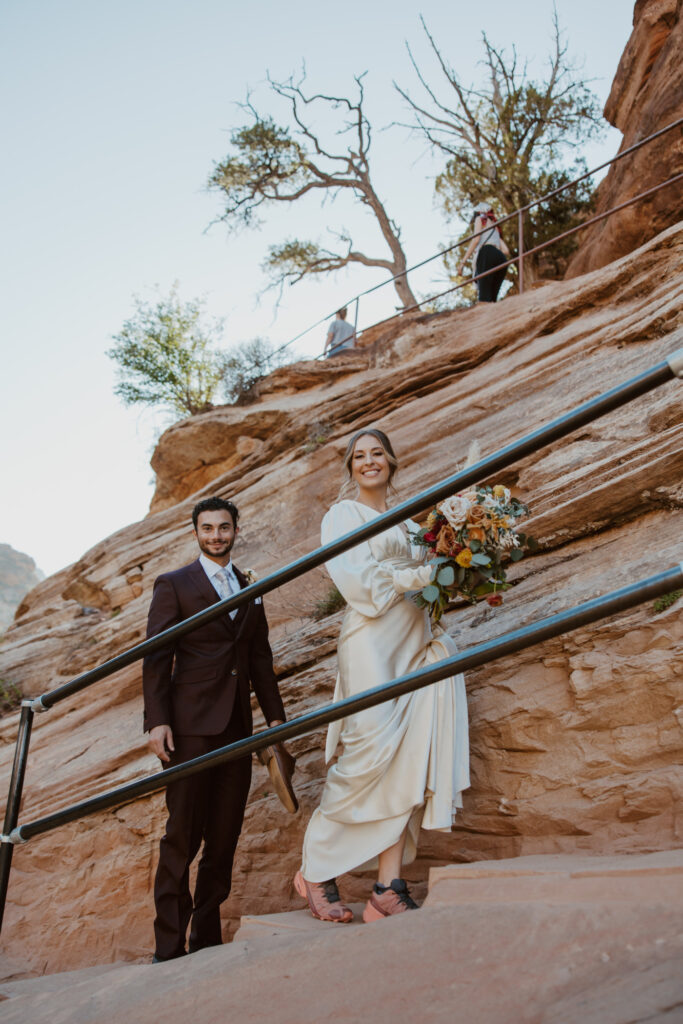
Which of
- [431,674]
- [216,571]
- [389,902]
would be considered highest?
[216,571]

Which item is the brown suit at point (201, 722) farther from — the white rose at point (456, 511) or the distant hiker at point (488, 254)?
the distant hiker at point (488, 254)

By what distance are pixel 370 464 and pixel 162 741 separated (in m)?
1.77

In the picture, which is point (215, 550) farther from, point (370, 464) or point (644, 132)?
point (644, 132)

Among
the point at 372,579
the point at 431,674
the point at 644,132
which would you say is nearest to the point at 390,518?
the point at 431,674

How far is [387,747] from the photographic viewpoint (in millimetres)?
3592

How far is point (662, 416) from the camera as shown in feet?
16.5

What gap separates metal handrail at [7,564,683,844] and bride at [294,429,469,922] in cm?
109

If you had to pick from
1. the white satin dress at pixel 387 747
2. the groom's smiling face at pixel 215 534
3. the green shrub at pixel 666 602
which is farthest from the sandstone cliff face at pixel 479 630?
the groom's smiling face at pixel 215 534

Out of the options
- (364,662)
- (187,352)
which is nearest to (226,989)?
(364,662)

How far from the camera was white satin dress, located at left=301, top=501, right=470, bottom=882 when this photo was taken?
353cm

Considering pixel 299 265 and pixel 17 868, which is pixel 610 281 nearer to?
pixel 17 868

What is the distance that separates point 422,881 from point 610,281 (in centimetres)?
604

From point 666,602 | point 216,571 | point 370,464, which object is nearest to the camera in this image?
point 666,602

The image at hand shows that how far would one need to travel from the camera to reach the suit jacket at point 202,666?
4.31m
